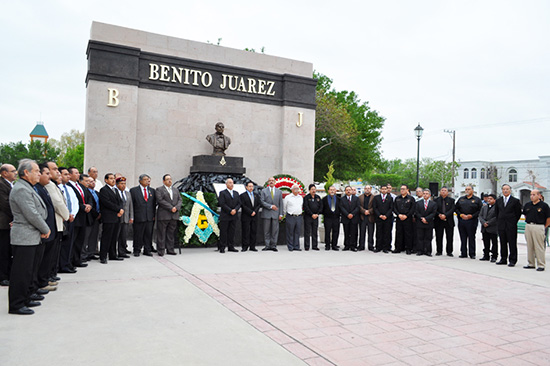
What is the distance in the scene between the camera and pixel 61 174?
25.0ft

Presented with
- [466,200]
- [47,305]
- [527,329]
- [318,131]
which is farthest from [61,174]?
[318,131]

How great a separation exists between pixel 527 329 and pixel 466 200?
7201mm

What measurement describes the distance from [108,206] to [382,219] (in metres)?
7.33

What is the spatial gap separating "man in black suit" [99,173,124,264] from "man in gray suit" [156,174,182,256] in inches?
45.5

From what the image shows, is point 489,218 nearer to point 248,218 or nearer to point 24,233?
point 248,218

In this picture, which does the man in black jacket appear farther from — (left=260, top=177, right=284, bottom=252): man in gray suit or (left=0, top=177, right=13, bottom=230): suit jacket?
(left=0, top=177, right=13, bottom=230): suit jacket

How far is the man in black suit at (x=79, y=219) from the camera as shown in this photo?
8195 mm

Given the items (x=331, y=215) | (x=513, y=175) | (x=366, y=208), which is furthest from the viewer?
(x=513, y=175)

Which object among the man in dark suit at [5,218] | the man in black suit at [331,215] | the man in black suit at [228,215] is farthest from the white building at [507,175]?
the man in dark suit at [5,218]

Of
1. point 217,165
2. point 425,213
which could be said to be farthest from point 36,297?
point 425,213

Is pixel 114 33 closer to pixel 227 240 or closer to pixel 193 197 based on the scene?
pixel 193 197

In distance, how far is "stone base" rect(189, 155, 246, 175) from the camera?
14.6 meters

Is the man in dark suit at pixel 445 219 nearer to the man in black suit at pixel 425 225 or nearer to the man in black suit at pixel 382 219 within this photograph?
the man in black suit at pixel 425 225

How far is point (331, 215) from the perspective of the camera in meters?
12.3
